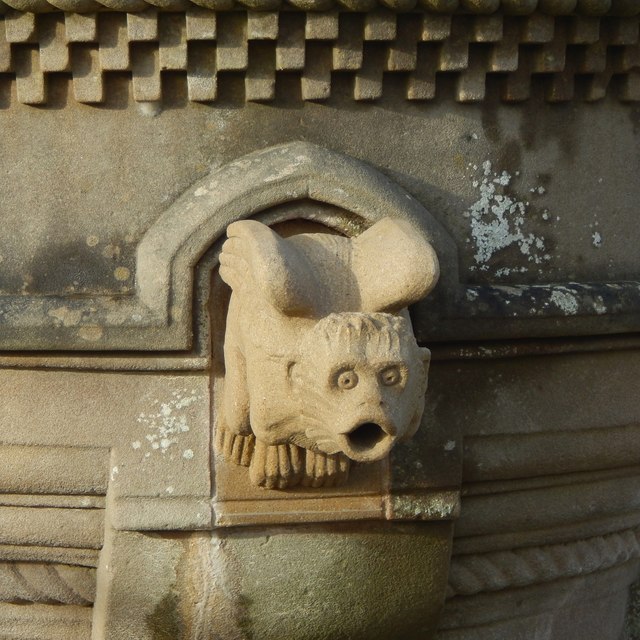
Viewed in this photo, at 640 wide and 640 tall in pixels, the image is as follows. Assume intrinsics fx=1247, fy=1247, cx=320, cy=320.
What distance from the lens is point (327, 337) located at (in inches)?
64.7

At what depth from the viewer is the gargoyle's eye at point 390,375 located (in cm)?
163

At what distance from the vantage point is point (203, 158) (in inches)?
75.2

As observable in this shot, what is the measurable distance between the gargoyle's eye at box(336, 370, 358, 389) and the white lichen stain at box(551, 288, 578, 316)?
1.67 feet

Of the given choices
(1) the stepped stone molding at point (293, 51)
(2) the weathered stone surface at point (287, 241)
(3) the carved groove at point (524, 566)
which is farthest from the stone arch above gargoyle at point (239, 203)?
(3) the carved groove at point (524, 566)

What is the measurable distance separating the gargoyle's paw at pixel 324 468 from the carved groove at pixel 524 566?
418 millimetres

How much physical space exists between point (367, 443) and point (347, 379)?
105 mm

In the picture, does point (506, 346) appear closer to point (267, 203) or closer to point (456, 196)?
point (456, 196)

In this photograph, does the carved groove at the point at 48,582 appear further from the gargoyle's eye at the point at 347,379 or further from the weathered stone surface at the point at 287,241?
the gargoyle's eye at the point at 347,379

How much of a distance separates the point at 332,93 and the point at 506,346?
0.50 m

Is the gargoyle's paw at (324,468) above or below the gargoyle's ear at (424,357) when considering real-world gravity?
below

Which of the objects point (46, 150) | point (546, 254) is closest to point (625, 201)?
point (546, 254)

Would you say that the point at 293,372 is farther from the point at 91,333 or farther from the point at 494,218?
the point at 494,218

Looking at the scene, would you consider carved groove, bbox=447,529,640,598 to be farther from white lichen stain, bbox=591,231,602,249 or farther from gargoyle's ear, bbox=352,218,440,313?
gargoyle's ear, bbox=352,218,440,313

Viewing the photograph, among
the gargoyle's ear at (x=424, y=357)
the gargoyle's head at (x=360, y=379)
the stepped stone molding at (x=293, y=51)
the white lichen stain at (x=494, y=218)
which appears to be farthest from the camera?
the white lichen stain at (x=494, y=218)
